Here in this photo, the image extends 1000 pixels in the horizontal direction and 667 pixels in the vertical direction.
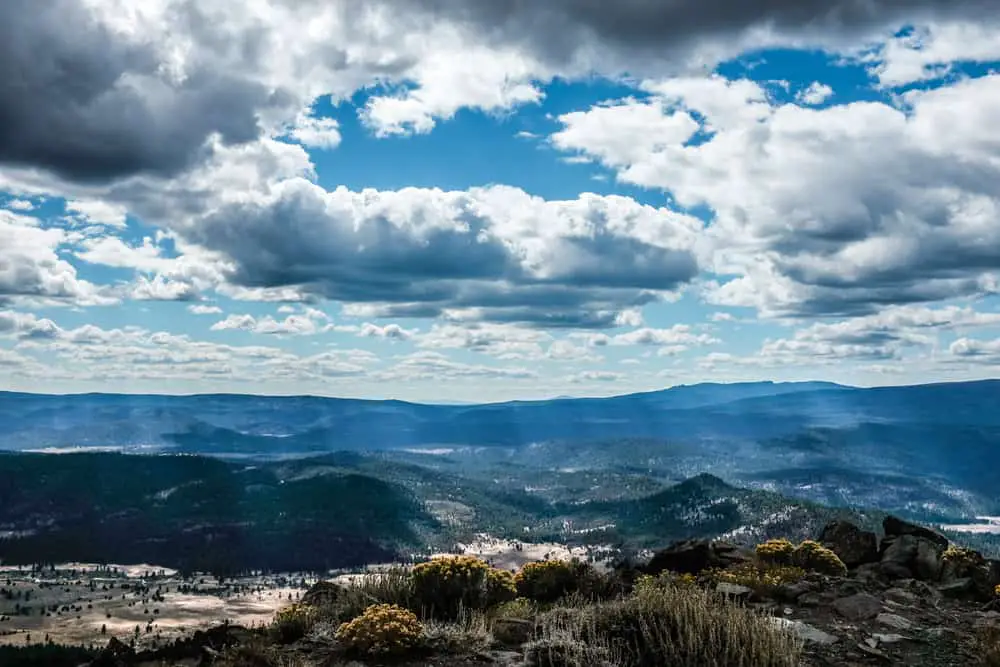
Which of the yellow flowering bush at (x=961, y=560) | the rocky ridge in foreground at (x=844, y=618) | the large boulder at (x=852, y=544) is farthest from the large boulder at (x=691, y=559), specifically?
the yellow flowering bush at (x=961, y=560)

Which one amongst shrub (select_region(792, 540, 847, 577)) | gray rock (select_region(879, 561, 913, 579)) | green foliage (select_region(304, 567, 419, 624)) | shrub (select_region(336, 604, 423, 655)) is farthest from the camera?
shrub (select_region(792, 540, 847, 577))

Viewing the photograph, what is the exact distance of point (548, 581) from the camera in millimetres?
24062

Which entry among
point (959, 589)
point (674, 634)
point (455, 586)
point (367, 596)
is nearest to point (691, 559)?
point (959, 589)

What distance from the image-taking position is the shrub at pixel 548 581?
939 inches

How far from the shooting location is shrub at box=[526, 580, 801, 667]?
14.3m

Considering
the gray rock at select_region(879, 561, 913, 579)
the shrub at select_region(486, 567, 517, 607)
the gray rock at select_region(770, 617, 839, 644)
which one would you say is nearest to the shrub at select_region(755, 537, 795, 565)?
the gray rock at select_region(879, 561, 913, 579)

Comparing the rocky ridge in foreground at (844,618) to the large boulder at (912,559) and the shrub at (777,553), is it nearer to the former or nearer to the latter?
the large boulder at (912,559)

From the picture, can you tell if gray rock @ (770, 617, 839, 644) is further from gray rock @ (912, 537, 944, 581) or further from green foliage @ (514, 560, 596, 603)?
gray rock @ (912, 537, 944, 581)

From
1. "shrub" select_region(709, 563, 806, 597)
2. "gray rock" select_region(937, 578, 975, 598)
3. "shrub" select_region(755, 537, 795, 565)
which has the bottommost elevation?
"gray rock" select_region(937, 578, 975, 598)

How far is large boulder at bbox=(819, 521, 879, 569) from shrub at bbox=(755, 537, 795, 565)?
3777 mm

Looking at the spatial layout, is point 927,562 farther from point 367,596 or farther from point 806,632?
point 367,596

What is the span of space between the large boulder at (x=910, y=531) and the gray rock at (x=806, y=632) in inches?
620

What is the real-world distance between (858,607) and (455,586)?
11.0 m

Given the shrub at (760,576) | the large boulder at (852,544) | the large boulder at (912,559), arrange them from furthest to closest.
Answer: the large boulder at (852,544), the large boulder at (912,559), the shrub at (760,576)
